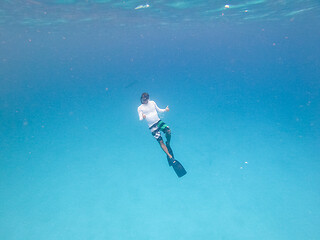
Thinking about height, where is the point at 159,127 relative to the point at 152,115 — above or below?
below

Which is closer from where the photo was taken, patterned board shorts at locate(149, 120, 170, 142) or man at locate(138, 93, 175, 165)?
man at locate(138, 93, 175, 165)

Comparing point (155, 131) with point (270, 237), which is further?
point (270, 237)

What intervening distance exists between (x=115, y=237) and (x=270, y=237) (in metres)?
7.35

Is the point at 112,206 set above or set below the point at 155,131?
above

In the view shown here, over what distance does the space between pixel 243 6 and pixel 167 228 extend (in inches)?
665

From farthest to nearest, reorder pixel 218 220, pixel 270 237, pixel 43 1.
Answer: pixel 43 1, pixel 218 220, pixel 270 237

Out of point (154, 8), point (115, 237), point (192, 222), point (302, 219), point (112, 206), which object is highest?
point (154, 8)

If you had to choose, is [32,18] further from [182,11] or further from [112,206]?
[112,206]

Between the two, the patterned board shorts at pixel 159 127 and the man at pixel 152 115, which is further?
the patterned board shorts at pixel 159 127

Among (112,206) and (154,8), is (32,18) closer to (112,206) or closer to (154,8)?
(154,8)

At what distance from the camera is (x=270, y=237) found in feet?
32.4

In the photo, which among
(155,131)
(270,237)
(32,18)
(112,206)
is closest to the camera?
(155,131)

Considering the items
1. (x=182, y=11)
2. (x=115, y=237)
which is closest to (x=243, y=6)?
(x=182, y=11)

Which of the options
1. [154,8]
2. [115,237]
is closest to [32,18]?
[154,8]
